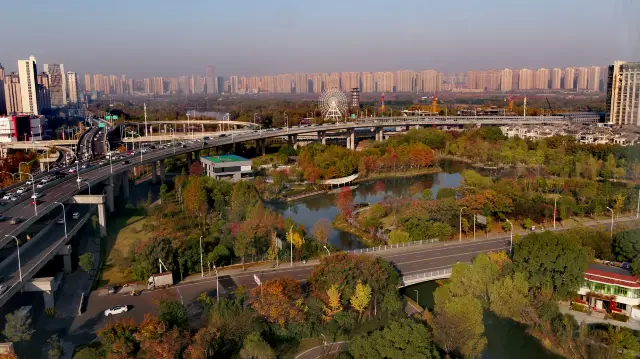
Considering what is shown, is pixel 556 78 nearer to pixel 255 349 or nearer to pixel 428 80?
pixel 428 80

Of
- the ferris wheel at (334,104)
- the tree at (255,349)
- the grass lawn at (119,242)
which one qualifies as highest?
the ferris wheel at (334,104)

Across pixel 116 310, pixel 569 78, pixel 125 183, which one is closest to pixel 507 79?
pixel 569 78

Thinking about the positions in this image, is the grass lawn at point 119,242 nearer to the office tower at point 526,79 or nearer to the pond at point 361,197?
the pond at point 361,197

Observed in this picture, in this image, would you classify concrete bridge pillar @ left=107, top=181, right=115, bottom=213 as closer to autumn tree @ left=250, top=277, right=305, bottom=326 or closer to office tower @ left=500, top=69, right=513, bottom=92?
autumn tree @ left=250, top=277, right=305, bottom=326

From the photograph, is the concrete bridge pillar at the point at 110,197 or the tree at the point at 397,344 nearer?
the tree at the point at 397,344

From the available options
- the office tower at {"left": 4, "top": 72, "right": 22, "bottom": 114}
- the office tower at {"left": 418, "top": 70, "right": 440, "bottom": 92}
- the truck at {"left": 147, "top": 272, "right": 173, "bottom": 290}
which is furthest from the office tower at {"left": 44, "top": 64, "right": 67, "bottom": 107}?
the office tower at {"left": 418, "top": 70, "right": 440, "bottom": 92}

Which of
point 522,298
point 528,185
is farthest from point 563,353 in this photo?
point 528,185

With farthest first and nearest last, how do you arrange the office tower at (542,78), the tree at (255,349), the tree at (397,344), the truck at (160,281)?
1. the office tower at (542,78)
2. the truck at (160,281)
3. the tree at (255,349)
4. the tree at (397,344)

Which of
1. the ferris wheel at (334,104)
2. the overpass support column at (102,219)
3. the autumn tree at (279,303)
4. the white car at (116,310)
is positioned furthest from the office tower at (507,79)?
the white car at (116,310)
